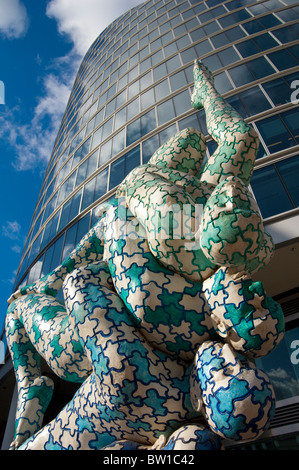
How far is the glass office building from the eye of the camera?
20.3ft

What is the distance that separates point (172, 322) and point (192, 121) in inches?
360

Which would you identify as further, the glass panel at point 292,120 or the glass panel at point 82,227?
the glass panel at point 82,227

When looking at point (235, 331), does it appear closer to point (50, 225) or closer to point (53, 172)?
point (50, 225)

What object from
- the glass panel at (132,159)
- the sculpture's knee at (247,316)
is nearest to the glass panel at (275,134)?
the glass panel at (132,159)

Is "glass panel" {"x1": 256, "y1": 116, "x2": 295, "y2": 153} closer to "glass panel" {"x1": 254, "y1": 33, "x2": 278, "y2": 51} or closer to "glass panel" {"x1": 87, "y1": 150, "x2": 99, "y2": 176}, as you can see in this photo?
"glass panel" {"x1": 254, "y1": 33, "x2": 278, "y2": 51}

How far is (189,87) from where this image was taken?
1130cm

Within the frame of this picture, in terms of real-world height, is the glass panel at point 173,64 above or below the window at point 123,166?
above

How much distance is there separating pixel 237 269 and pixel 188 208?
409 millimetres

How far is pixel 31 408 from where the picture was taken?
2.37 m

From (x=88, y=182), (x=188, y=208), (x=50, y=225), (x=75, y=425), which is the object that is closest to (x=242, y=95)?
(x=88, y=182)

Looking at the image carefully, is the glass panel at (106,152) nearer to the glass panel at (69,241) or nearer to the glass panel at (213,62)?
the glass panel at (69,241)

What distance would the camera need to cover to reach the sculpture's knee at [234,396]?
4.41 ft

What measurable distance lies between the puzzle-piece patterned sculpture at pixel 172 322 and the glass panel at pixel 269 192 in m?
4.74

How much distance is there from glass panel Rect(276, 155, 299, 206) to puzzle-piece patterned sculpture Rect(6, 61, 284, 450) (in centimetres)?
505
